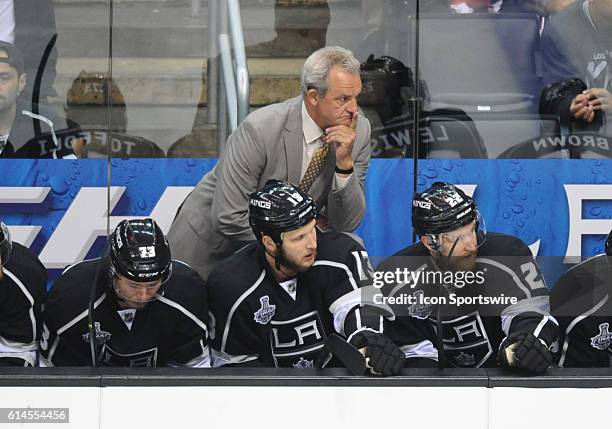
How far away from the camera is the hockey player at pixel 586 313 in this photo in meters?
4.44

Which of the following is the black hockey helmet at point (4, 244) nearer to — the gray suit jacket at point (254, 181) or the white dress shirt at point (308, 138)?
the gray suit jacket at point (254, 181)

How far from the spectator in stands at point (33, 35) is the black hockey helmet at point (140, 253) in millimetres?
482

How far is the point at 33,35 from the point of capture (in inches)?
178

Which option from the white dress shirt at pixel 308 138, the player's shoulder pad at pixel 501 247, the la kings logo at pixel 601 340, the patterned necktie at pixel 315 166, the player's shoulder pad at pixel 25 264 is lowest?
the la kings logo at pixel 601 340

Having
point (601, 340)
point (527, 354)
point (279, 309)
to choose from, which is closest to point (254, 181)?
point (279, 309)

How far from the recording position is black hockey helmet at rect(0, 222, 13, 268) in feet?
14.4

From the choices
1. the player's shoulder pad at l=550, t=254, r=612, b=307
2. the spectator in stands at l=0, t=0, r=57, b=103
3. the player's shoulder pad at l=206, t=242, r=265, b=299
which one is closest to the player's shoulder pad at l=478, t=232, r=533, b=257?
the player's shoulder pad at l=550, t=254, r=612, b=307

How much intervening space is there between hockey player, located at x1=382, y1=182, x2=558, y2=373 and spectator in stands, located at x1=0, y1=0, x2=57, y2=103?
3.59 ft

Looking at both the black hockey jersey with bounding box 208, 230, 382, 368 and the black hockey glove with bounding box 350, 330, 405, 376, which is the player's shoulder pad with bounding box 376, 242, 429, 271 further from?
the black hockey glove with bounding box 350, 330, 405, 376

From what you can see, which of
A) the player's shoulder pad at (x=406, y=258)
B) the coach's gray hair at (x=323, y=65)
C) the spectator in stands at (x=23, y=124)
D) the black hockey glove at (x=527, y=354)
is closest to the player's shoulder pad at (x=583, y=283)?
the black hockey glove at (x=527, y=354)

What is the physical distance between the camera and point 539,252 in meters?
4.49

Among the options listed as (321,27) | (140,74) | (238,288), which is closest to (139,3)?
(140,74)

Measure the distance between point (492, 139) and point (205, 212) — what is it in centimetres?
85
